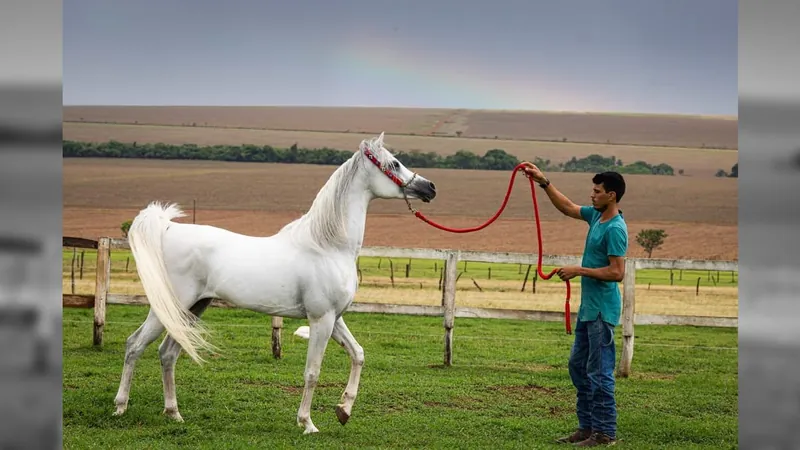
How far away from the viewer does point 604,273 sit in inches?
196

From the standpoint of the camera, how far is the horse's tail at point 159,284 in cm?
527

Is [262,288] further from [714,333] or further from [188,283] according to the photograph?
[714,333]

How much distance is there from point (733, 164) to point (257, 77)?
23391mm

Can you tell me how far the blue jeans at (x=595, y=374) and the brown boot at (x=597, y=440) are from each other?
0.08ft

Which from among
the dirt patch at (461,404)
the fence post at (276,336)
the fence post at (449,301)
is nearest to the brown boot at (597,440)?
the dirt patch at (461,404)

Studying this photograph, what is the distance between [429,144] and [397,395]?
3462 centimetres

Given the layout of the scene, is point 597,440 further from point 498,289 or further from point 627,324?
point 498,289

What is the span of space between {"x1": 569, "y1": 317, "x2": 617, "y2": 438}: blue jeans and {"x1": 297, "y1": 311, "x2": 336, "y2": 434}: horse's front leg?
1582mm

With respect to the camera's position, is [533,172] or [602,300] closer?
[602,300]

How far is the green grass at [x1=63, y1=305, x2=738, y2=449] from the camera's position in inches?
211

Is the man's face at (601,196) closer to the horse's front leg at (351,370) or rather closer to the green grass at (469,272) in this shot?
the horse's front leg at (351,370)

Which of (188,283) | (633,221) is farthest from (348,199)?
(633,221)

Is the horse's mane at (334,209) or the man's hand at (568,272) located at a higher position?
the horse's mane at (334,209)

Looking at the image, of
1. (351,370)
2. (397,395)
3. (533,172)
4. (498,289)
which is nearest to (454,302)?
(397,395)
